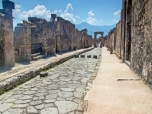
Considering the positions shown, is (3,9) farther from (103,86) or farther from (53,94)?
(103,86)

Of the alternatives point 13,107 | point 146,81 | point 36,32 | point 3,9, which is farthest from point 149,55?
point 36,32

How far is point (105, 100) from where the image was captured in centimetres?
321

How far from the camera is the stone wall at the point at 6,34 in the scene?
6164 mm

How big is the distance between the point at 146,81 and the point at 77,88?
1962 mm

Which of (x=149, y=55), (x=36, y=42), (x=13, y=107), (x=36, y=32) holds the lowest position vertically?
(x=13, y=107)

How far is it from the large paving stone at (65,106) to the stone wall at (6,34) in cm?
391

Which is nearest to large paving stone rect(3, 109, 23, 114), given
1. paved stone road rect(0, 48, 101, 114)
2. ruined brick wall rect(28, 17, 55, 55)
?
paved stone road rect(0, 48, 101, 114)

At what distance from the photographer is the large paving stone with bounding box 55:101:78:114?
3035 mm

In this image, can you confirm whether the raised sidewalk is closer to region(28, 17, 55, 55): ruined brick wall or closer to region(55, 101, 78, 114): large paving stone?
region(55, 101, 78, 114): large paving stone

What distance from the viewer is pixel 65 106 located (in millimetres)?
3229

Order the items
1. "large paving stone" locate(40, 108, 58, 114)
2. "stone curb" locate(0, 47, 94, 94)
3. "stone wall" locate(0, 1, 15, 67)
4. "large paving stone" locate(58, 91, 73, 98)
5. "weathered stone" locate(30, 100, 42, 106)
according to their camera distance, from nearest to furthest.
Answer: "large paving stone" locate(40, 108, 58, 114)
"weathered stone" locate(30, 100, 42, 106)
"large paving stone" locate(58, 91, 73, 98)
"stone curb" locate(0, 47, 94, 94)
"stone wall" locate(0, 1, 15, 67)

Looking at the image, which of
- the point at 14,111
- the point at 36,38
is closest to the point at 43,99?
the point at 14,111

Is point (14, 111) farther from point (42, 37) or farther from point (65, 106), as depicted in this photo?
point (42, 37)

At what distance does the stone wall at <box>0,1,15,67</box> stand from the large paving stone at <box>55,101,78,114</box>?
3914 mm
